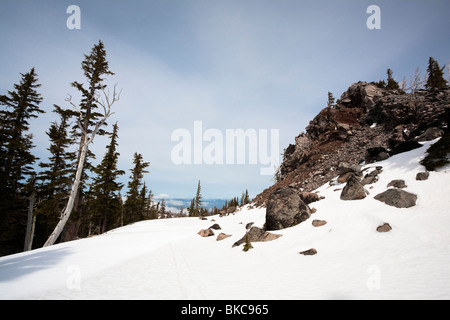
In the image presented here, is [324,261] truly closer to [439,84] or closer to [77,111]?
[77,111]

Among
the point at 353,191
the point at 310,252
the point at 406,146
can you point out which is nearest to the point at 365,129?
the point at 406,146

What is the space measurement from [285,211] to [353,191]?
4446 mm

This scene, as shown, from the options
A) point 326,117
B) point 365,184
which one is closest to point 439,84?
point 326,117

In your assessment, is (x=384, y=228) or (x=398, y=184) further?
(x=398, y=184)

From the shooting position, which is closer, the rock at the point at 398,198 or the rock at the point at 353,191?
the rock at the point at 398,198

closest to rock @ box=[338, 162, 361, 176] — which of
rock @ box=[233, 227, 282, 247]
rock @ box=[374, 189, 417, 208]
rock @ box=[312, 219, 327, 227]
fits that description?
rock @ box=[374, 189, 417, 208]

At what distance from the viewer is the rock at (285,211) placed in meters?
11.1

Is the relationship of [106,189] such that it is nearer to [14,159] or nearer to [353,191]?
[14,159]

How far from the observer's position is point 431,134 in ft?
45.3

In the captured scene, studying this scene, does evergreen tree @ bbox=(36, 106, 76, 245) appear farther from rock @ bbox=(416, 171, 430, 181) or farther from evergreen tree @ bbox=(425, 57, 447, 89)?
evergreen tree @ bbox=(425, 57, 447, 89)

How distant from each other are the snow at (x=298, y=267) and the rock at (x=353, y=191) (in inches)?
46.1

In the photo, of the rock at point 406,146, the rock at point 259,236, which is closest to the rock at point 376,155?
the rock at point 406,146

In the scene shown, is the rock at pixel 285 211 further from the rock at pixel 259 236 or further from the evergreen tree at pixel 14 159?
the evergreen tree at pixel 14 159
